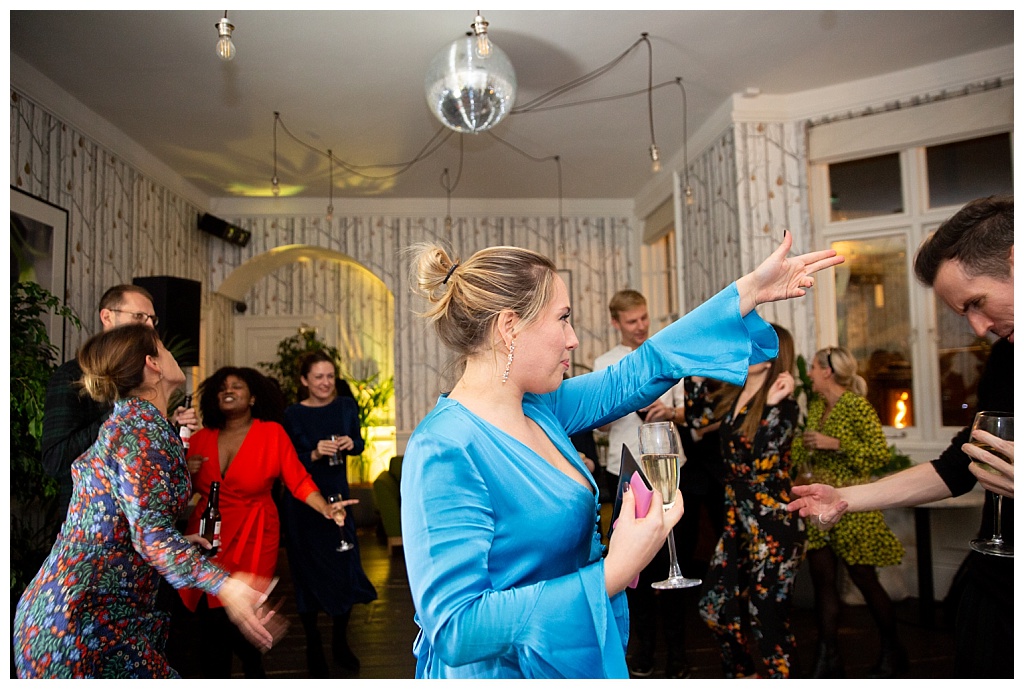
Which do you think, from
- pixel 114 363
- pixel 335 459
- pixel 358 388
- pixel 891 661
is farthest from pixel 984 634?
pixel 358 388

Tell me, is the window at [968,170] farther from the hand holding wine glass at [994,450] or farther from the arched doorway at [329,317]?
the arched doorway at [329,317]

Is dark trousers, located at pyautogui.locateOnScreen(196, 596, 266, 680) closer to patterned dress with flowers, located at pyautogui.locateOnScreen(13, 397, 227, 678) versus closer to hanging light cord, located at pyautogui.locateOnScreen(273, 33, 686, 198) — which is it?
patterned dress with flowers, located at pyautogui.locateOnScreen(13, 397, 227, 678)

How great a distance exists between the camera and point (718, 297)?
5.28 feet

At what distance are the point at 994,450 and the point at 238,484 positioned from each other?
2856 mm

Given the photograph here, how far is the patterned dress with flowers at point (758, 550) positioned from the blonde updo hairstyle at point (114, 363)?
220 cm

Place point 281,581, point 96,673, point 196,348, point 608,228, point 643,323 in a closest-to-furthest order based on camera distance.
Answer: point 96,673, point 643,323, point 281,581, point 196,348, point 608,228

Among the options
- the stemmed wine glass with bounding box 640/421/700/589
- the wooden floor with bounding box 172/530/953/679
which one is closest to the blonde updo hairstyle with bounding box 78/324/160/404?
the stemmed wine glass with bounding box 640/421/700/589

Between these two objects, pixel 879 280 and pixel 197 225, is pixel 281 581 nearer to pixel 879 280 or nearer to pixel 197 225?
pixel 197 225

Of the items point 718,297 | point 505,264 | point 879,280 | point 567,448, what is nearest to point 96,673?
point 567,448

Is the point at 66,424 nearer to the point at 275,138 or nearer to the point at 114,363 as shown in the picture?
the point at 114,363

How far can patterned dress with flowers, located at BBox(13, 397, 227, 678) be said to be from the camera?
1.85 m

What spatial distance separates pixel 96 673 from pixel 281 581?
3.99 meters

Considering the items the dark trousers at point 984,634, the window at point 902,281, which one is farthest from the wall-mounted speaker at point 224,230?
the dark trousers at point 984,634

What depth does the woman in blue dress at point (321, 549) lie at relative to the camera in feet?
11.9
